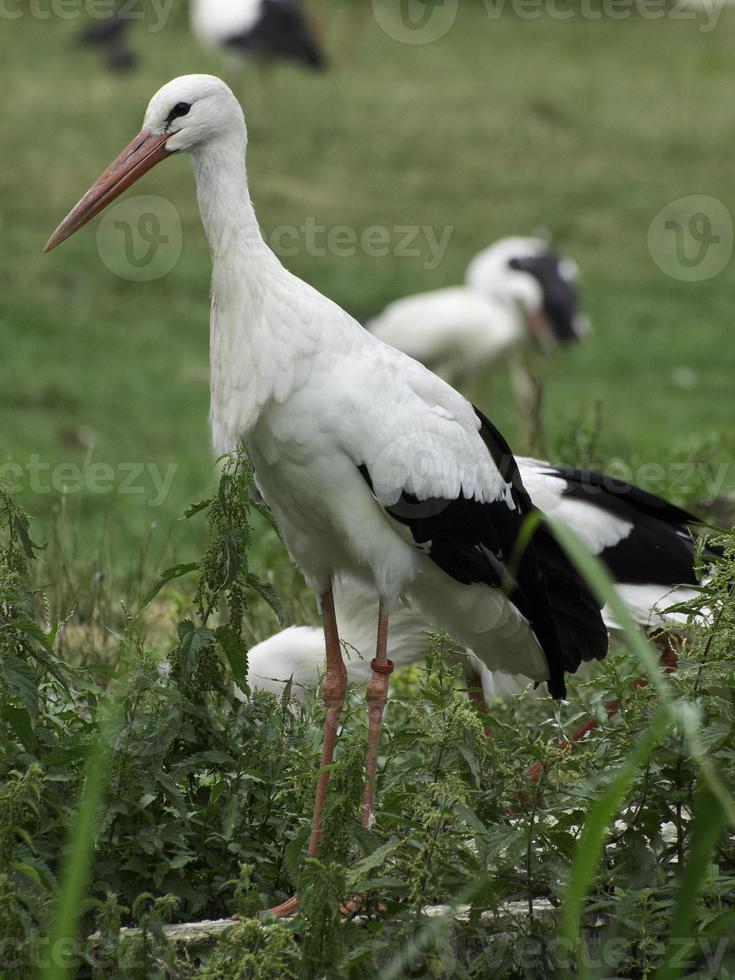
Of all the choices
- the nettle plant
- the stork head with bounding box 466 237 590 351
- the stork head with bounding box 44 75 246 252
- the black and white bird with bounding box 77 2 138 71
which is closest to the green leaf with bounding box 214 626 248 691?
the nettle plant

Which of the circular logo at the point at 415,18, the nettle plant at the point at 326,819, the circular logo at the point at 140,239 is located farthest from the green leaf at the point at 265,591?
the circular logo at the point at 415,18

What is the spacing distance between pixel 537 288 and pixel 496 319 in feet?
1.63

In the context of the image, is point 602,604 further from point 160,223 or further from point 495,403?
point 160,223

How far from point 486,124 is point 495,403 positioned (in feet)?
17.3

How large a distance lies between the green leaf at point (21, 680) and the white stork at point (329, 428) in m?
0.60

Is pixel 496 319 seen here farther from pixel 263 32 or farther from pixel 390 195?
pixel 263 32

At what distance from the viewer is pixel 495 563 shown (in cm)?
352

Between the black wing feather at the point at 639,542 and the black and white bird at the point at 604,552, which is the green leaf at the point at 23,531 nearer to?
the black and white bird at the point at 604,552

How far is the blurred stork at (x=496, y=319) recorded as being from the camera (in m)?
9.51

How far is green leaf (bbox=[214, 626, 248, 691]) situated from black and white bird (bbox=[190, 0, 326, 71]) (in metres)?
11.5

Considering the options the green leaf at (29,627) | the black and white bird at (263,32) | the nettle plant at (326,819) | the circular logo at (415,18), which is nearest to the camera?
the nettle plant at (326,819)

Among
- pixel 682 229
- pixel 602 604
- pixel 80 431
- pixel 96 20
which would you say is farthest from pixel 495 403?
pixel 96 20

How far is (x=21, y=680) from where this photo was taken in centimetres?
270

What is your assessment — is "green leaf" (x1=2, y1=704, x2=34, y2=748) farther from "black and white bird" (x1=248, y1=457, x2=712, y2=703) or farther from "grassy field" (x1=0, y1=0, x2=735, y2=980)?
"black and white bird" (x1=248, y1=457, x2=712, y2=703)
